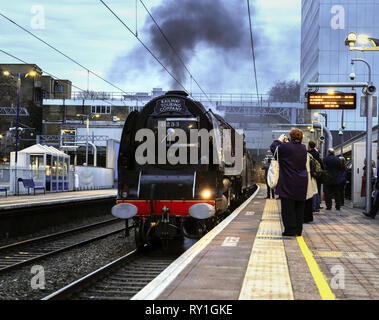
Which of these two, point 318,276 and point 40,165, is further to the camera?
A: point 40,165

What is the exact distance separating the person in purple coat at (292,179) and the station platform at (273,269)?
38 cm

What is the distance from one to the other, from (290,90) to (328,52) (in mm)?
45324

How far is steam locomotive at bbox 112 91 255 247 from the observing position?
10195 mm

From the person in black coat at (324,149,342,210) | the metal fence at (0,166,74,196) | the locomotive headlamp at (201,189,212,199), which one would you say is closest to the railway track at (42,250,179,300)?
the locomotive headlamp at (201,189,212,199)

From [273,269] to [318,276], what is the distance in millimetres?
497

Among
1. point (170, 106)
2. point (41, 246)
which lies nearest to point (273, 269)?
point (170, 106)

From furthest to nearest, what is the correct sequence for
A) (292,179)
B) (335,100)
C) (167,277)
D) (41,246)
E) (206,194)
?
(335,100)
(41,246)
(206,194)
(292,179)
(167,277)

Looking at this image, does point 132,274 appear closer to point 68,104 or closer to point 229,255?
point 229,255

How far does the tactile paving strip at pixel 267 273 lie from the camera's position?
4340mm

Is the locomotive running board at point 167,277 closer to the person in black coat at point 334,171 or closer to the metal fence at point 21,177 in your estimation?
the person in black coat at point 334,171

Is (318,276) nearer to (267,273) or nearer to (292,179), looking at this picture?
(267,273)

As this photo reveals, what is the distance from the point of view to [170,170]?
10.6 m

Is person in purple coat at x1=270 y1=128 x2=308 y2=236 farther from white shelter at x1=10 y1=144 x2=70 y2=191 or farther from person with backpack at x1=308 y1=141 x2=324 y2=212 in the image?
white shelter at x1=10 y1=144 x2=70 y2=191
